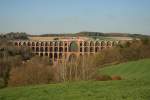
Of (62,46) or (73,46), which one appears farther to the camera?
(73,46)

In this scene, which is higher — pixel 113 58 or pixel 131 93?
pixel 131 93

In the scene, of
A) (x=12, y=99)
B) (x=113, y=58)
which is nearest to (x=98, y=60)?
(x=113, y=58)

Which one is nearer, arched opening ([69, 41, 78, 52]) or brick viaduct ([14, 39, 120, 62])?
brick viaduct ([14, 39, 120, 62])

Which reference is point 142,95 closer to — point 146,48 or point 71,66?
point 71,66

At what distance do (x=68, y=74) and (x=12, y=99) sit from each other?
723 inches

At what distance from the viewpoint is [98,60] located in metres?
52.1

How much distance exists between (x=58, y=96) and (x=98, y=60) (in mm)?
43003

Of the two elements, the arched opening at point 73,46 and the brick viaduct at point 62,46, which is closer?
the brick viaduct at point 62,46

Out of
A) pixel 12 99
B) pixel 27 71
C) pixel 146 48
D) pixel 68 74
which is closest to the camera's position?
pixel 12 99

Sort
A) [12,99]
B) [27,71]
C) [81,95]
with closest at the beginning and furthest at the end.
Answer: [81,95]
[12,99]
[27,71]

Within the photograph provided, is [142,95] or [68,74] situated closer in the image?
[142,95]

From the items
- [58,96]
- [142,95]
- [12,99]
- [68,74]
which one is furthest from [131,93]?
[68,74]

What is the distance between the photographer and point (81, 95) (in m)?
9.02

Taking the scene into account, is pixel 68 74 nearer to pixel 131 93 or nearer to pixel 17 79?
pixel 17 79
